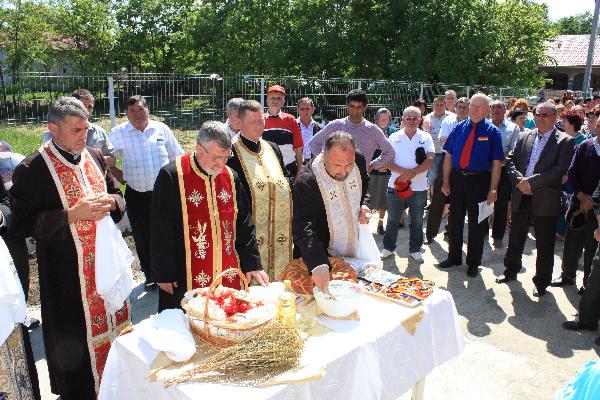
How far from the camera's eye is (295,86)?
43.0 feet

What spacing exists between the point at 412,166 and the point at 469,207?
36.8 inches


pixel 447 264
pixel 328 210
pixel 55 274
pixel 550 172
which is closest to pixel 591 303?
pixel 550 172

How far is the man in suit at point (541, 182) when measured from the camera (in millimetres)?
5285

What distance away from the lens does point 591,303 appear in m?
4.75

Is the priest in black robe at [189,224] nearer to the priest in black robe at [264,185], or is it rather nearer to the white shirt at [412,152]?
the priest in black robe at [264,185]

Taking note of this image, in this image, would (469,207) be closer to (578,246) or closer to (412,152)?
(412,152)

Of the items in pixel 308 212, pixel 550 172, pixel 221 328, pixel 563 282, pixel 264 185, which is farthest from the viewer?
pixel 563 282

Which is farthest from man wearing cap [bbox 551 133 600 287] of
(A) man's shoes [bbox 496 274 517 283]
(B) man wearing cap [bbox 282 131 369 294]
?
(B) man wearing cap [bbox 282 131 369 294]

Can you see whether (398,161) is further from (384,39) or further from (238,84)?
(384,39)

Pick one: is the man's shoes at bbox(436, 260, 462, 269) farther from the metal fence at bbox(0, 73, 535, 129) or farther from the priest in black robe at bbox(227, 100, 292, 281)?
the metal fence at bbox(0, 73, 535, 129)

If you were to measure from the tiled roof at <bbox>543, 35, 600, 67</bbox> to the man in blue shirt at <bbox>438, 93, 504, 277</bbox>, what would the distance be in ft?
120

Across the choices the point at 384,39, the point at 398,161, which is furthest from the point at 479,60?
the point at 398,161

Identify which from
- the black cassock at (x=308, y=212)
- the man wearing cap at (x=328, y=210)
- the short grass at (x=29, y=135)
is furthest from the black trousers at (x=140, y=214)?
the short grass at (x=29, y=135)

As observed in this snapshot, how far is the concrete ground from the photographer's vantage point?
3.89m
